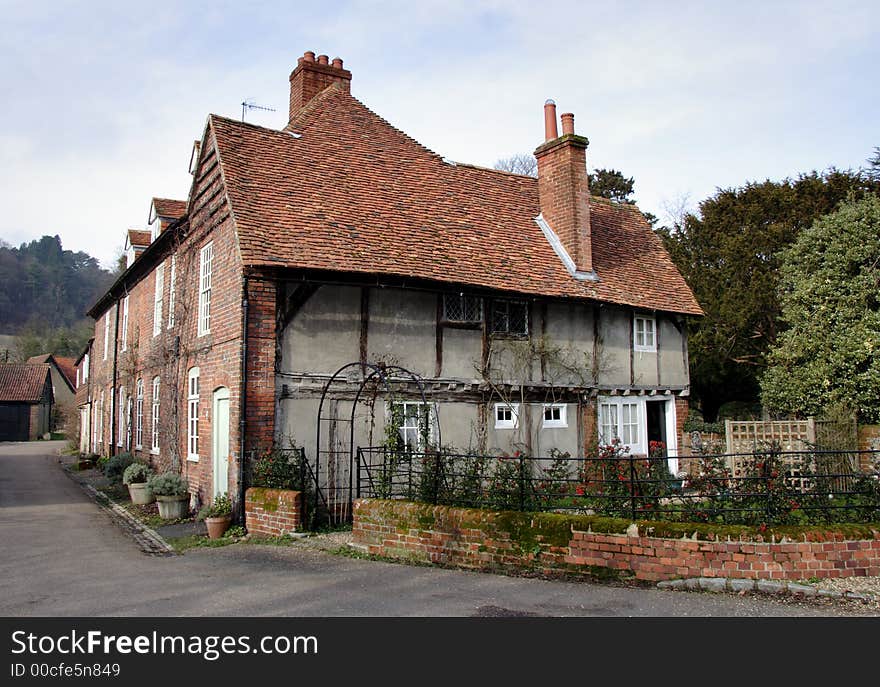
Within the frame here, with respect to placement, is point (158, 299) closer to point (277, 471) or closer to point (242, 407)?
point (242, 407)

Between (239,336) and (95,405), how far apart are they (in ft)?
67.2

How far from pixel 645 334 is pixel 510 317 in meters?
4.31

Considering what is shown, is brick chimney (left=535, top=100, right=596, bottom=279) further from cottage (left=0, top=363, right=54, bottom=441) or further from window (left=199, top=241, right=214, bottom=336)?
cottage (left=0, top=363, right=54, bottom=441)

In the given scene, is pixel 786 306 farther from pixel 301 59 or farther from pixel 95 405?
pixel 95 405

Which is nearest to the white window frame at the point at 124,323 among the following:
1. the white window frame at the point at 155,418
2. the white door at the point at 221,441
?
the white window frame at the point at 155,418

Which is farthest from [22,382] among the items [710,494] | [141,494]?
[710,494]

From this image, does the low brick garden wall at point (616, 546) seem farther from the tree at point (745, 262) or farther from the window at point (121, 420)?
the tree at point (745, 262)

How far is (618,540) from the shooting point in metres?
8.37

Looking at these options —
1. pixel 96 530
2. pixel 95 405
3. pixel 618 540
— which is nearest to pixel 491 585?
pixel 618 540

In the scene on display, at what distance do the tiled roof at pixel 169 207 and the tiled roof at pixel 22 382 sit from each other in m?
43.3

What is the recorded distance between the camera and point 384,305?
1410 cm

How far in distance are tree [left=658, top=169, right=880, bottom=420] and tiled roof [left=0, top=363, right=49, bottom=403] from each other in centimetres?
5098

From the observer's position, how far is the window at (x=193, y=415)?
50.7 feet

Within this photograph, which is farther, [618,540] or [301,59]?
[301,59]
